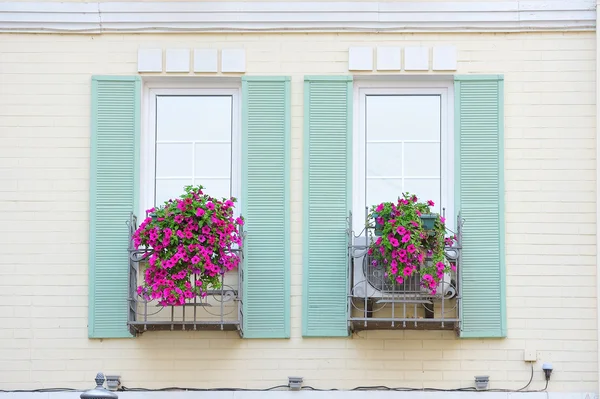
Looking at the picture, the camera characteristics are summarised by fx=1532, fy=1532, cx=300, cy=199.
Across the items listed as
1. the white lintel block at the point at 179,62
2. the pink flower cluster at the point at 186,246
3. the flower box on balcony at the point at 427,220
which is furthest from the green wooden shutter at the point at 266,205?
the flower box on balcony at the point at 427,220

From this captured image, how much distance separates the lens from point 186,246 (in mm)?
12266

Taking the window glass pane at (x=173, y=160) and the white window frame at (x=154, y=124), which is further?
the window glass pane at (x=173, y=160)

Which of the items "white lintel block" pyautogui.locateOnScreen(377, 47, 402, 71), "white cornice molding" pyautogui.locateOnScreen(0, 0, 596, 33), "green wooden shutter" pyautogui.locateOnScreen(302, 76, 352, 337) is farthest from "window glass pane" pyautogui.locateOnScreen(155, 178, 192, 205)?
"white lintel block" pyautogui.locateOnScreen(377, 47, 402, 71)

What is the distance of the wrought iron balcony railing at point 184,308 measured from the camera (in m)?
12.5

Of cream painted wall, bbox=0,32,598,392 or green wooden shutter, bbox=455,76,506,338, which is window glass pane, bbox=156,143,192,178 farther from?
Answer: green wooden shutter, bbox=455,76,506,338

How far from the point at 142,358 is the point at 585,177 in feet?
13.1

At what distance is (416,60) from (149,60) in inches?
89.9

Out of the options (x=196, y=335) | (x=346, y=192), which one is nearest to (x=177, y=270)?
(x=196, y=335)

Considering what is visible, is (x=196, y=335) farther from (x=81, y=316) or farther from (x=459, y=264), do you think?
(x=459, y=264)

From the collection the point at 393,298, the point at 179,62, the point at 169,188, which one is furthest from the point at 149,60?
the point at 393,298

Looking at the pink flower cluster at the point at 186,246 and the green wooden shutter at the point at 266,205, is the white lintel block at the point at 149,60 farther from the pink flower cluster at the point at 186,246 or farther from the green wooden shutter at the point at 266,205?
the pink flower cluster at the point at 186,246

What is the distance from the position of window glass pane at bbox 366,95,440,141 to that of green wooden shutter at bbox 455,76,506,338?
0.32 m

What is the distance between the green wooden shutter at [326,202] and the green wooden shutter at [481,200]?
3.17 ft

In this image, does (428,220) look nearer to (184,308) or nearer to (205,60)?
(184,308)
